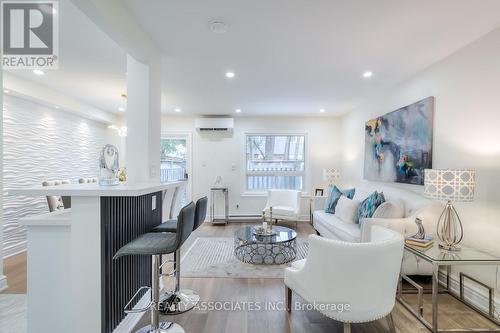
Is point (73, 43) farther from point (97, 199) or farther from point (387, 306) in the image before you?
point (387, 306)

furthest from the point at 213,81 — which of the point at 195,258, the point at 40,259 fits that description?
the point at 40,259

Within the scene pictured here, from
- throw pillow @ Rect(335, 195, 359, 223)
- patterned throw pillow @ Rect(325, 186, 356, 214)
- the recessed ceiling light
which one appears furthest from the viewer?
patterned throw pillow @ Rect(325, 186, 356, 214)

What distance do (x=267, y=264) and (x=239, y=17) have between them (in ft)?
9.33

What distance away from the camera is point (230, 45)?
2406mm

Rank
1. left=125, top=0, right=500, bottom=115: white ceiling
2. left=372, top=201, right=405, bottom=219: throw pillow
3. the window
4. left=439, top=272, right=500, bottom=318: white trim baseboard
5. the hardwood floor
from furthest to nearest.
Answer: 1. the window
2. left=372, top=201, right=405, bottom=219: throw pillow
3. left=439, top=272, right=500, bottom=318: white trim baseboard
4. the hardwood floor
5. left=125, top=0, right=500, bottom=115: white ceiling

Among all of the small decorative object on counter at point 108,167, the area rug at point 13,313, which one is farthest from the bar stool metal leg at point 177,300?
the area rug at point 13,313

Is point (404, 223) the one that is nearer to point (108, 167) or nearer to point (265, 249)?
point (265, 249)

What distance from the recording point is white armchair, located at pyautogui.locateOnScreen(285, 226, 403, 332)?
152 centimetres

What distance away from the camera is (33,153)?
379 cm

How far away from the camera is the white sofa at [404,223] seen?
8.28ft

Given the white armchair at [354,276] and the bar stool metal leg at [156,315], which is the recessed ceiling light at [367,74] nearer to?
the white armchair at [354,276]

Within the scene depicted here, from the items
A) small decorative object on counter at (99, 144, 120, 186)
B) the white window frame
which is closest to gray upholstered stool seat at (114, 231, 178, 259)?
small decorative object on counter at (99, 144, 120, 186)

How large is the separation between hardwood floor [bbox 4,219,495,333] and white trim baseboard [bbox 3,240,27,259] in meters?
1.11

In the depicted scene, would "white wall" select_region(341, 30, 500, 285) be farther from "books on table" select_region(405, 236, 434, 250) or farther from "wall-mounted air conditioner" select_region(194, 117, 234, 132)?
"wall-mounted air conditioner" select_region(194, 117, 234, 132)
